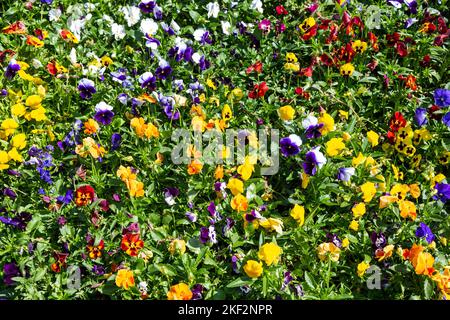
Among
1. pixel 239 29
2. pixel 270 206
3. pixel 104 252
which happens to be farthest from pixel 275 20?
pixel 104 252

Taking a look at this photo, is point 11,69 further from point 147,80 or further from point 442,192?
point 442,192

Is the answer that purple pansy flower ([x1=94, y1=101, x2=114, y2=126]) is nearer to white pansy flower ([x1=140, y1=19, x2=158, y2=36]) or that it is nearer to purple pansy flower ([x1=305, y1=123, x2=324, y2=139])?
white pansy flower ([x1=140, y1=19, x2=158, y2=36])

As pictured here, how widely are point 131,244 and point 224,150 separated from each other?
835 mm

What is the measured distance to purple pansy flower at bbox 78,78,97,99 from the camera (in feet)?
12.8

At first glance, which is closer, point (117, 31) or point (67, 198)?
point (67, 198)

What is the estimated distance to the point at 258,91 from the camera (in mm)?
3998

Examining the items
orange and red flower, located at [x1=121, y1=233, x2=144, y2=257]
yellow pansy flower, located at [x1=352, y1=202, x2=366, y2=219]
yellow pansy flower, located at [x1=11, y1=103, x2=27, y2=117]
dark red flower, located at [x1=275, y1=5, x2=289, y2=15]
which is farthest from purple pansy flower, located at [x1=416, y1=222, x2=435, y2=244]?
yellow pansy flower, located at [x1=11, y1=103, x2=27, y2=117]

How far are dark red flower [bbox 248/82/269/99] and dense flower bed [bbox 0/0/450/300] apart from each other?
0.5 inches

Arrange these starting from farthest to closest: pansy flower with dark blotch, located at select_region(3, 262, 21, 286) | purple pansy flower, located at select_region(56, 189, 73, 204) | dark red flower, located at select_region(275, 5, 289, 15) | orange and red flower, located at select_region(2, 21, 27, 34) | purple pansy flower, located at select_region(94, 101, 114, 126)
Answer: dark red flower, located at select_region(275, 5, 289, 15) → orange and red flower, located at select_region(2, 21, 27, 34) → purple pansy flower, located at select_region(94, 101, 114, 126) → purple pansy flower, located at select_region(56, 189, 73, 204) → pansy flower with dark blotch, located at select_region(3, 262, 21, 286)

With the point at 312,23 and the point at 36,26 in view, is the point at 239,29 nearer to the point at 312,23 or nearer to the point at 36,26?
the point at 312,23

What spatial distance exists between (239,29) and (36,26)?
1.57m

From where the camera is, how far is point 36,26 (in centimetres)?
451

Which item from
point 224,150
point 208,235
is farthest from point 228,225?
point 224,150
